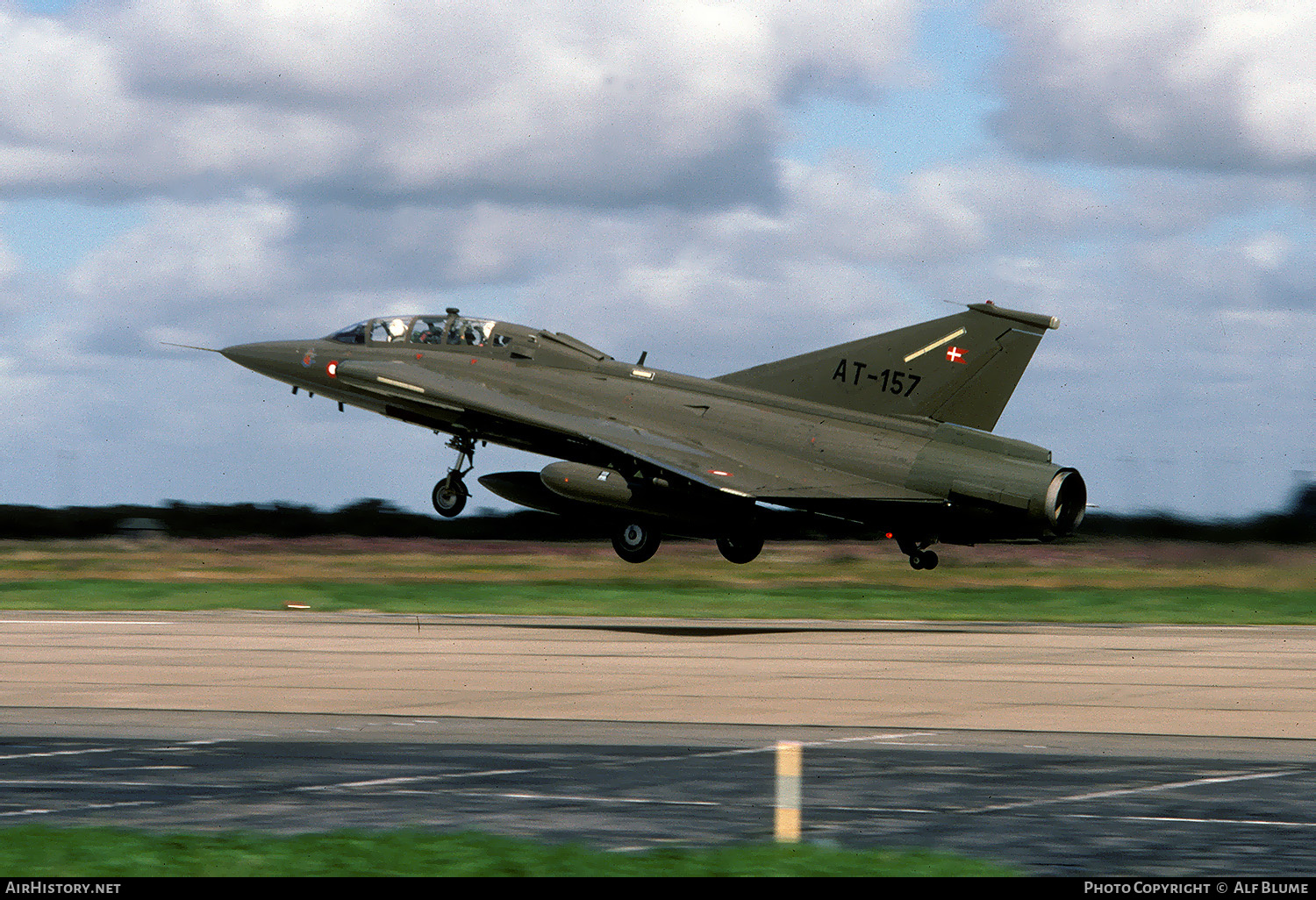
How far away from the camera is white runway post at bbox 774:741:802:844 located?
417 inches

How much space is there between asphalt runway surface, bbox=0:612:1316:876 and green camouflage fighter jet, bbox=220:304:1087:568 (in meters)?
2.89

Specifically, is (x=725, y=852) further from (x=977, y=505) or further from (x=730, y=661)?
(x=977, y=505)

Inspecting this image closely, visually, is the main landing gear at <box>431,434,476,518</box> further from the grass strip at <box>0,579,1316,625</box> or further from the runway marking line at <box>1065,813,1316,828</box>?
the runway marking line at <box>1065,813,1316,828</box>

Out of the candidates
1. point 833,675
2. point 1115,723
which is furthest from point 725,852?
point 833,675

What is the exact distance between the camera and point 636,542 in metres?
32.5

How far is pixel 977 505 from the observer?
1152 inches

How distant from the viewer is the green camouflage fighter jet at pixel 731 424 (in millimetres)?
29797

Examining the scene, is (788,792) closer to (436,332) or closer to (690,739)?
(690,739)

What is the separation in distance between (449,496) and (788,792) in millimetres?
20927

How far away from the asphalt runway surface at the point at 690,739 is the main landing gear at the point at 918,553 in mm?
2641

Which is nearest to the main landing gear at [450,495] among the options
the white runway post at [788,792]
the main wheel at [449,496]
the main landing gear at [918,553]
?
the main wheel at [449,496]

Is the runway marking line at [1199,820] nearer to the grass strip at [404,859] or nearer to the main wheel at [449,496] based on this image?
the grass strip at [404,859]

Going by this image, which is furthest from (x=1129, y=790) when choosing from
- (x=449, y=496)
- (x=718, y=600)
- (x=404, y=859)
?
Answer: (x=718, y=600)

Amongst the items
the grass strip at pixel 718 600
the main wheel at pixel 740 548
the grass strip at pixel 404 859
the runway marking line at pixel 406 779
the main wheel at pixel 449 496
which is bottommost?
the runway marking line at pixel 406 779
